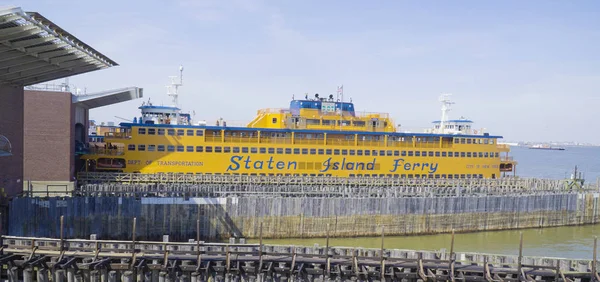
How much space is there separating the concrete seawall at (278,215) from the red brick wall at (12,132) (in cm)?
197

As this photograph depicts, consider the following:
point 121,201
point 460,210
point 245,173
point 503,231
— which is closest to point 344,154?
point 245,173

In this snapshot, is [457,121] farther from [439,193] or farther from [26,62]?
[26,62]

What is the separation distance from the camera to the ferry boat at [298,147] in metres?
43.1

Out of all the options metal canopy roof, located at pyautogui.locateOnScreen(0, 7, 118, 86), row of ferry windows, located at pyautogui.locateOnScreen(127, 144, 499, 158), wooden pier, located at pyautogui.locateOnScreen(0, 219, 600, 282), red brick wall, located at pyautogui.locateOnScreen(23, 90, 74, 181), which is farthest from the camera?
row of ferry windows, located at pyautogui.locateOnScreen(127, 144, 499, 158)

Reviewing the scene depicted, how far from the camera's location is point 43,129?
34.8 meters

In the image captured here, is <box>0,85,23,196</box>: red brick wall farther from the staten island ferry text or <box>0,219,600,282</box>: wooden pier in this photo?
the staten island ferry text

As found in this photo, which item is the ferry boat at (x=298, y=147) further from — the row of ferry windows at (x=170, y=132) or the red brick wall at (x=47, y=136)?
the red brick wall at (x=47, y=136)

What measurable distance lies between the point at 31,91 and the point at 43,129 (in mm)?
3179

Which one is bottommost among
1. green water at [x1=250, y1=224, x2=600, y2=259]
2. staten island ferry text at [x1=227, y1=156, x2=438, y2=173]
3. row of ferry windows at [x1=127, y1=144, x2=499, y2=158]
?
green water at [x1=250, y1=224, x2=600, y2=259]

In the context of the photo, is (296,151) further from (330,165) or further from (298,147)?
(330,165)

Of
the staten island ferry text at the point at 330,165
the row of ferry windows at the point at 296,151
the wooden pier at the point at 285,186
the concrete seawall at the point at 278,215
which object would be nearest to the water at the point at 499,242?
the concrete seawall at the point at 278,215

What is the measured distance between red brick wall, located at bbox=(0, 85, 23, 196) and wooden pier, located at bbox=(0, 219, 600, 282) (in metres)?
11.6

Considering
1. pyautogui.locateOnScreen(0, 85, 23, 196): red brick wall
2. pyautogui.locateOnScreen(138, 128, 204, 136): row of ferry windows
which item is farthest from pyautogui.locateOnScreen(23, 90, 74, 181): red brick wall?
pyautogui.locateOnScreen(138, 128, 204, 136): row of ferry windows

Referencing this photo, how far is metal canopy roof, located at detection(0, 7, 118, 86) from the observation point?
20.5 m
